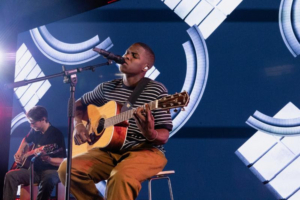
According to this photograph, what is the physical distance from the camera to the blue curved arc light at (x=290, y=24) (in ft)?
11.4

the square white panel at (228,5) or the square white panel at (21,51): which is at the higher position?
the square white panel at (228,5)

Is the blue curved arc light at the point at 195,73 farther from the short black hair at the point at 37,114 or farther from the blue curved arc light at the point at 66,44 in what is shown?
the short black hair at the point at 37,114

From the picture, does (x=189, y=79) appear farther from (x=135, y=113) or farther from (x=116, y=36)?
(x=135, y=113)

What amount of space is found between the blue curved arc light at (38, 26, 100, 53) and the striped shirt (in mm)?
1636

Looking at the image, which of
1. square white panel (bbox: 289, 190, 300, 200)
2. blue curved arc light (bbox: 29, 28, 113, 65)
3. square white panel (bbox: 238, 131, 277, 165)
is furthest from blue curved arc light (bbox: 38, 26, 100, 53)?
square white panel (bbox: 289, 190, 300, 200)

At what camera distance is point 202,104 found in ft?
12.2

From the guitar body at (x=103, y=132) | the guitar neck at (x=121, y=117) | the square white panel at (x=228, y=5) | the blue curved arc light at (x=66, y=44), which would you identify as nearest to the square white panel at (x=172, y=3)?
the square white panel at (x=228, y=5)

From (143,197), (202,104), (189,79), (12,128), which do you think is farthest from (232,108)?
(12,128)

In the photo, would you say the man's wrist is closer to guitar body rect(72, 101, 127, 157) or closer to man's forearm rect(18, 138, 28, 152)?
guitar body rect(72, 101, 127, 157)

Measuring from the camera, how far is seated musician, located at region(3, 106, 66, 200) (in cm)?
364

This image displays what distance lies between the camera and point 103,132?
98.4 inches

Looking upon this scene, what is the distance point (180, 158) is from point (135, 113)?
5.61ft

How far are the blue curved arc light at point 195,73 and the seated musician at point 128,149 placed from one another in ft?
3.69

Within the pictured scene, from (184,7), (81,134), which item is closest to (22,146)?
(81,134)
